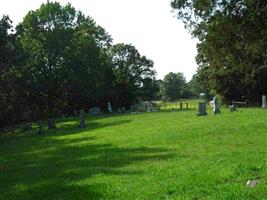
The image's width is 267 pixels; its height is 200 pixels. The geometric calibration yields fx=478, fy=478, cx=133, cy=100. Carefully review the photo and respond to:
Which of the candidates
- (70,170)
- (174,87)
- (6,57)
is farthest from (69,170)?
(174,87)

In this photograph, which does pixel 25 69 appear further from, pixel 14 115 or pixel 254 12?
pixel 254 12

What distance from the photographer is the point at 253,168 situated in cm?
1128

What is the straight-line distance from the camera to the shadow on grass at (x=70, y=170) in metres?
11.2

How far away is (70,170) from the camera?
14.6 metres

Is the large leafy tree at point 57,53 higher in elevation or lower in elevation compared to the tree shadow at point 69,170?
higher

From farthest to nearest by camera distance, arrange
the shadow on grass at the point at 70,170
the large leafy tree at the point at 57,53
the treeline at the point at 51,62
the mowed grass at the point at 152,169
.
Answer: the large leafy tree at the point at 57,53, the treeline at the point at 51,62, the shadow on grass at the point at 70,170, the mowed grass at the point at 152,169

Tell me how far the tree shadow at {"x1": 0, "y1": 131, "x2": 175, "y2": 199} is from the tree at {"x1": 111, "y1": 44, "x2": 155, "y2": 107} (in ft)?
234

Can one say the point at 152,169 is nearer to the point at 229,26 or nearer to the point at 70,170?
the point at 70,170

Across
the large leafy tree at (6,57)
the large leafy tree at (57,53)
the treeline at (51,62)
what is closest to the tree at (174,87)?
the treeline at (51,62)

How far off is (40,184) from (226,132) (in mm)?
10557

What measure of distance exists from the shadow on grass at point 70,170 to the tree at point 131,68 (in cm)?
7122

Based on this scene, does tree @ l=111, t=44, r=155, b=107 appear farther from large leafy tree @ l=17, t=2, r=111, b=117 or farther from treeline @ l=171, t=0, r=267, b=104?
treeline @ l=171, t=0, r=267, b=104

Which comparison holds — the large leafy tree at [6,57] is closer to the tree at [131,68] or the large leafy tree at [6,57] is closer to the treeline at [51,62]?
the treeline at [51,62]

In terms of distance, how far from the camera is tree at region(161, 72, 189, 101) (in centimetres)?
15112
